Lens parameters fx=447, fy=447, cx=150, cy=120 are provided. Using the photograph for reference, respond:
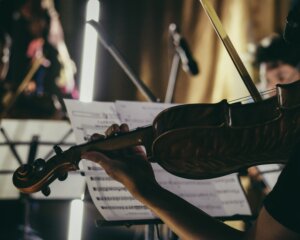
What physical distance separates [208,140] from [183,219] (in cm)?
18

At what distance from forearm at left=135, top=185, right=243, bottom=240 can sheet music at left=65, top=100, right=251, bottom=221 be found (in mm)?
171

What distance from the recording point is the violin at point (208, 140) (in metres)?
0.93

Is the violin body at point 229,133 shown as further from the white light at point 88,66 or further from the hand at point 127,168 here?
the white light at point 88,66

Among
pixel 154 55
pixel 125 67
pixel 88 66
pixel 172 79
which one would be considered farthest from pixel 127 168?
pixel 154 55

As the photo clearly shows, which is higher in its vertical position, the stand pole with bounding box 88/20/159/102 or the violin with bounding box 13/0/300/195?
the stand pole with bounding box 88/20/159/102

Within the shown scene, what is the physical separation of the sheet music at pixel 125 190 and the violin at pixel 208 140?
0.41 feet

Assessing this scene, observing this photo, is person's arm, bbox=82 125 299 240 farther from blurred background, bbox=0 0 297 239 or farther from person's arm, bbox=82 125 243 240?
blurred background, bbox=0 0 297 239

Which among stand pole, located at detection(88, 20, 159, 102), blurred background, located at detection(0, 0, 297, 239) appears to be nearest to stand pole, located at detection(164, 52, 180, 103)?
stand pole, located at detection(88, 20, 159, 102)

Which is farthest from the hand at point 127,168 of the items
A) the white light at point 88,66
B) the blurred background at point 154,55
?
the blurred background at point 154,55

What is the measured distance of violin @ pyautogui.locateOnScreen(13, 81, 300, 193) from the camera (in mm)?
929

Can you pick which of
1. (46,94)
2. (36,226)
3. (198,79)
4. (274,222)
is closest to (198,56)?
(198,79)

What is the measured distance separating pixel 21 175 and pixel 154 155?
29 cm

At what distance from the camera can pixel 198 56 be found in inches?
139

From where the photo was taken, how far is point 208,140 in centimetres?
96
